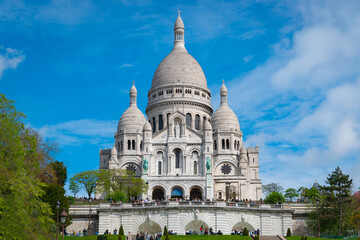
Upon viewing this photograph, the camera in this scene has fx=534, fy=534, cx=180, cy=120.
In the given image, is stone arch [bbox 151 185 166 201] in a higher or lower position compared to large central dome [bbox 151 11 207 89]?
lower

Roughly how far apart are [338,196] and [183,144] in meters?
35.3

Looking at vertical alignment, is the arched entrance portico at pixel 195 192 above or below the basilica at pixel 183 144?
below

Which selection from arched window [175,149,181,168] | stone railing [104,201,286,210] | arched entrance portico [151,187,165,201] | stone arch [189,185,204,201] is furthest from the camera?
arched window [175,149,181,168]

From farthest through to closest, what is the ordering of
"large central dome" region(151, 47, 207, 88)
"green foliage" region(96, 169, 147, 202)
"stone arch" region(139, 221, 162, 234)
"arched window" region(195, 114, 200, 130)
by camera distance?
"large central dome" region(151, 47, 207, 88) < "arched window" region(195, 114, 200, 130) < "green foliage" region(96, 169, 147, 202) < "stone arch" region(139, 221, 162, 234)

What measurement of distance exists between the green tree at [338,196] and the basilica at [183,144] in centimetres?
2564

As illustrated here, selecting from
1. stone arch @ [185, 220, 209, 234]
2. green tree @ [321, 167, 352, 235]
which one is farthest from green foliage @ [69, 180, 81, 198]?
green tree @ [321, 167, 352, 235]

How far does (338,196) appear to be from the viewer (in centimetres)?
5766

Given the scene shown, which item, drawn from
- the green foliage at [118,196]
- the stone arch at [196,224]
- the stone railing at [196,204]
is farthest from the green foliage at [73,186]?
the stone arch at [196,224]

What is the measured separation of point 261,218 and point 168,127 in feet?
117

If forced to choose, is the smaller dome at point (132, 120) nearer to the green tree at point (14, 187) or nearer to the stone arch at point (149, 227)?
the stone arch at point (149, 227)

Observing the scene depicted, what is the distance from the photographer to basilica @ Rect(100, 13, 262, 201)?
84.8 metres

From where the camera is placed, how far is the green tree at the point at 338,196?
185 feet

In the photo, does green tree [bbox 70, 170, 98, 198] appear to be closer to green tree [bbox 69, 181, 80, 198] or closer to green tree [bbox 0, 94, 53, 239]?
green tree [bbox 69, 181, 80, 198]

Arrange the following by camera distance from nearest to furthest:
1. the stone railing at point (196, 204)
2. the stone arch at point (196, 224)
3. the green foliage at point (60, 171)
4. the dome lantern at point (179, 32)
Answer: the stone arch at point (196, 224)
the stone railing at point (196, 204)
the green foliage at point (60, 171)
the dome lantern at point (179, 32)
